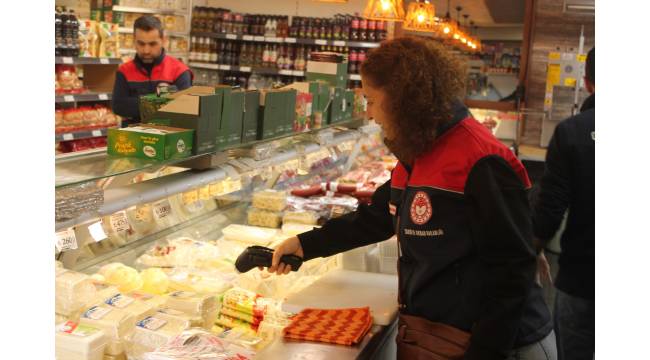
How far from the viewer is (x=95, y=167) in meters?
2.30

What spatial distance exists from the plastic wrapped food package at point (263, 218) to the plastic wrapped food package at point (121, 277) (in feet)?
3.94

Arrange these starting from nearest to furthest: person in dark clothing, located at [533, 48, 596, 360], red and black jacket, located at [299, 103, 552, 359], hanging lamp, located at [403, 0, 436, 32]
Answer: red and black jacket, located at [299, 103, 552, 359], person in dark clothing, located at [533, 48, 596, 360], hanging lamp, located at [403, 0, 436, 32]

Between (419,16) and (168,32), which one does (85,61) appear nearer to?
(168,32)

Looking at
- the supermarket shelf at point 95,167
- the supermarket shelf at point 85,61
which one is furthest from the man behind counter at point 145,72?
the supermarket shelf at point 95,167

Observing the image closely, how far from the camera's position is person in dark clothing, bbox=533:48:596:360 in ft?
11.0

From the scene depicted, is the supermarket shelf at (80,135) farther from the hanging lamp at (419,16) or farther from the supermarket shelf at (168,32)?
the hanging lamp at (419,16)

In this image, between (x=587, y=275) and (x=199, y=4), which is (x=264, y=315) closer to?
(x=587, y=275)

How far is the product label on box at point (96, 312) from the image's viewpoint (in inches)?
93.5

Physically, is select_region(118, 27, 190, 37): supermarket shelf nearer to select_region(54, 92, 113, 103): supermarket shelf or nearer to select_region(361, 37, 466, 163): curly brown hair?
select_region(54, 92, 113, 103): supermarket shelf

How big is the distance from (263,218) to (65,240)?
1.89 m

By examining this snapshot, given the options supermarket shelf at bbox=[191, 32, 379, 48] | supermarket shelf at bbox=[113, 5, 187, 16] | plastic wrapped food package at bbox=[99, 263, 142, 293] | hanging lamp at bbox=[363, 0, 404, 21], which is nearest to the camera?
plastic wrapped food package at bbox=[99, 263, 142, 293]

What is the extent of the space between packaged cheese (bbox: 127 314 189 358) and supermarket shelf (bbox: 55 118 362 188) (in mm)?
517

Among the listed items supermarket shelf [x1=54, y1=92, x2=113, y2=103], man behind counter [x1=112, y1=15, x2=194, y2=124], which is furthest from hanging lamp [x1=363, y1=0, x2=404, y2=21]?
supermarket shelf [x1=54, y1=92, x2=113, y2=103]

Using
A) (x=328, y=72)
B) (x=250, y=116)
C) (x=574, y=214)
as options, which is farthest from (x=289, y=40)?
(x=574, y=214)
